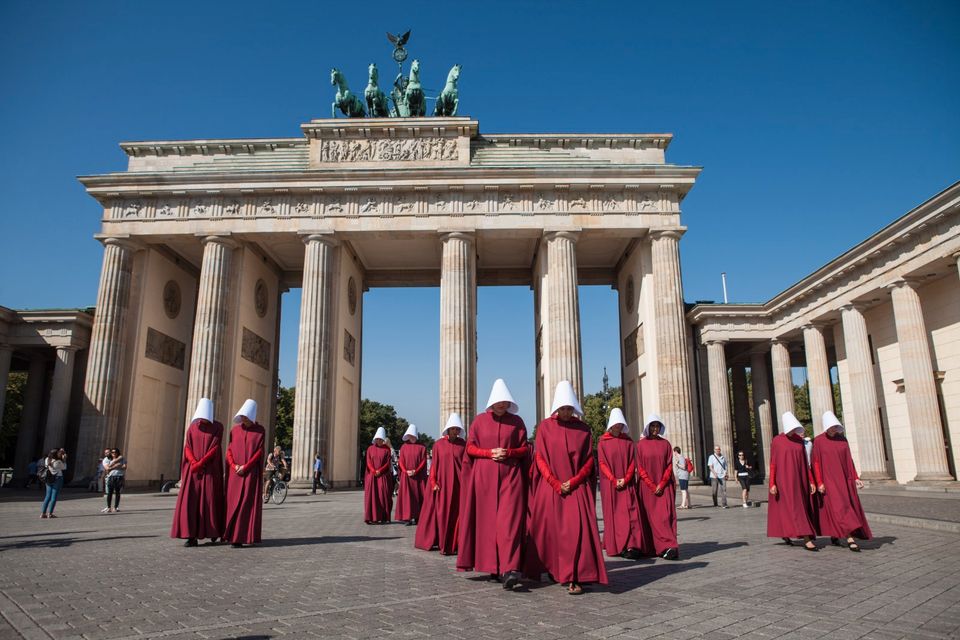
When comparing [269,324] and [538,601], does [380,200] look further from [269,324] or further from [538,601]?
[538,601]

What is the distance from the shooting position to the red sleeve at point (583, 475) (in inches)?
270

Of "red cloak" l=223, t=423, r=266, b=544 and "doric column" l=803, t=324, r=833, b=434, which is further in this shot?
"doric column" l=803, t=324, r=833, b=434

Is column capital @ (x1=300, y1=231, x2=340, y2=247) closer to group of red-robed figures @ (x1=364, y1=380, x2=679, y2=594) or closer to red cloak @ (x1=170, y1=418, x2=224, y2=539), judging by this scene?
red cloak @ (x1=170, y1=418, x2=224, y2=539)

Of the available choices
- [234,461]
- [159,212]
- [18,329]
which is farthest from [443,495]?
[18,329]

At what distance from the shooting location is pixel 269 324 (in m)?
36.4

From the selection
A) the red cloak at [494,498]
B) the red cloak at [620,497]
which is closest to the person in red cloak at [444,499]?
the red cloak at [620,497]

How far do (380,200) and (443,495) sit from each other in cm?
2320

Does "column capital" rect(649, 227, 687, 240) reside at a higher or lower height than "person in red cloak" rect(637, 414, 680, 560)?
higher

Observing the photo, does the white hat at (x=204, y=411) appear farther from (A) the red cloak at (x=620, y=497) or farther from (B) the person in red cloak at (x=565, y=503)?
(A) the red cloak at (x=620, y=497)

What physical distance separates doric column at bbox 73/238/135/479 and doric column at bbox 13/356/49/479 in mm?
7573

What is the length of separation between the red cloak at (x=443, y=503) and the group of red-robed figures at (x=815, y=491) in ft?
17.2

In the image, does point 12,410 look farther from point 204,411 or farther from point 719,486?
point 719,486

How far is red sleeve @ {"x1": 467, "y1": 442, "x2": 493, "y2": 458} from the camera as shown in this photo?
7.09m

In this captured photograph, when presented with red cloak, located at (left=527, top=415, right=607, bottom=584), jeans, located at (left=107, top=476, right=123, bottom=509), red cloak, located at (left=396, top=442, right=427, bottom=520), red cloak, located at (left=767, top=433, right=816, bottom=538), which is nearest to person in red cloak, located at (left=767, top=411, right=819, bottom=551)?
red cloak, located at (left=767, top=433, right=816, bottom=538)
